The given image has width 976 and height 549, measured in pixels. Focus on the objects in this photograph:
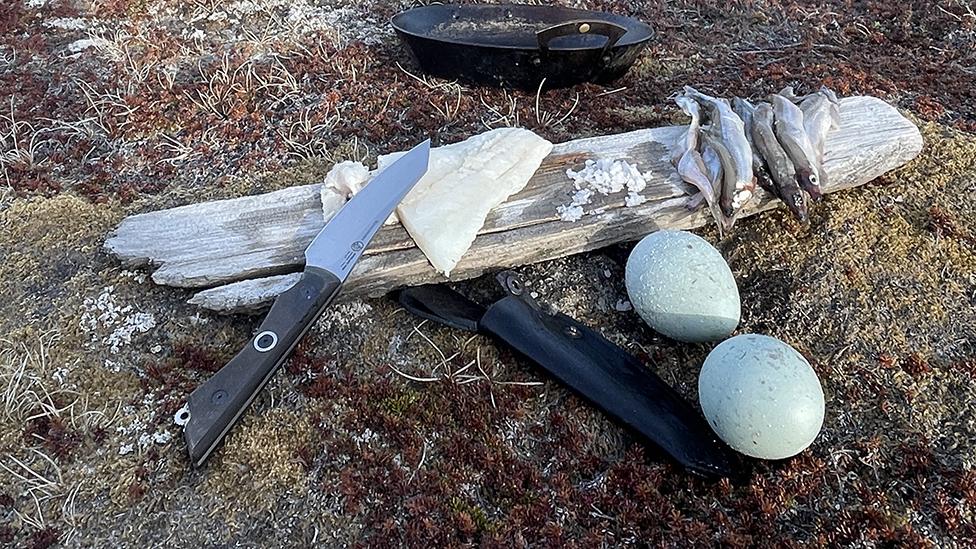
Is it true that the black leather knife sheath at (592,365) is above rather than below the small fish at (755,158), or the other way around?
below

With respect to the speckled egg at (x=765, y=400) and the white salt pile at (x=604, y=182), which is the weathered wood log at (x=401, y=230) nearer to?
the white salt pile at (x=604, y=182)

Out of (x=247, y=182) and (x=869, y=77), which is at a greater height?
(x=247, y=182)

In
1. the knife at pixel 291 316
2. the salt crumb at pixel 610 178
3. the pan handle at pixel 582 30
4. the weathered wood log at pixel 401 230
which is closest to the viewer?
the knife at pixel 291 316

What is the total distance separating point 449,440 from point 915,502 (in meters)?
1.59

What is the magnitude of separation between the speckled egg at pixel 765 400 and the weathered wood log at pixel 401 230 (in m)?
0.99

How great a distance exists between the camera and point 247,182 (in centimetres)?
389

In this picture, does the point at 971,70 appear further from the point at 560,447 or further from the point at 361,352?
the point at 361,352

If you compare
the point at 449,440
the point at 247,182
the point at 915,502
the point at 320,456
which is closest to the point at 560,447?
the point at 449,440

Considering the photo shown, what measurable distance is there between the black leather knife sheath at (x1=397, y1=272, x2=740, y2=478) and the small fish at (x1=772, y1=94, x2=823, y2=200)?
123cm

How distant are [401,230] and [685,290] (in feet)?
4.04

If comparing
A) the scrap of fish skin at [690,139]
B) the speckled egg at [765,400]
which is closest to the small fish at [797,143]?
the scrap of fish skin at [690,139]

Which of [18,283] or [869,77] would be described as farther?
[869,77]

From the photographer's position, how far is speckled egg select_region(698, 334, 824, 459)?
244cm

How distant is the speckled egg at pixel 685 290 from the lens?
2811 mm
